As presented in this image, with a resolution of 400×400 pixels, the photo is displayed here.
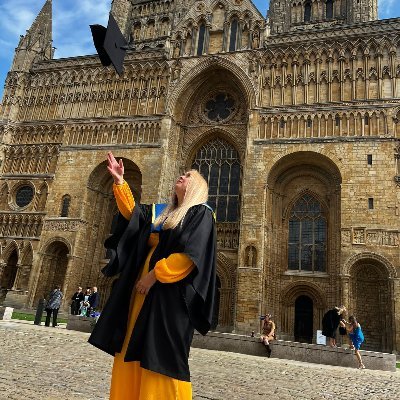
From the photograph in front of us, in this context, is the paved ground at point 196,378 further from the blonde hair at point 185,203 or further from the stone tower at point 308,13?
the stone tower at point 308,13

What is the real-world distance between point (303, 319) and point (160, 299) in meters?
20.3

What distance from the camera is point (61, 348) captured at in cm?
966

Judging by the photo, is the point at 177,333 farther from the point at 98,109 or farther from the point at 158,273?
the point at 98,109

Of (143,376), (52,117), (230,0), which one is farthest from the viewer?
(52,117)

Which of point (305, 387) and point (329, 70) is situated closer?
point (305, 387)

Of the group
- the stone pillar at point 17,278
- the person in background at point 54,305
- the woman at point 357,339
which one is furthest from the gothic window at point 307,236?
the stone pillar at point 17,278

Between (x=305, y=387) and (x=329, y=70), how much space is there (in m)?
19.9

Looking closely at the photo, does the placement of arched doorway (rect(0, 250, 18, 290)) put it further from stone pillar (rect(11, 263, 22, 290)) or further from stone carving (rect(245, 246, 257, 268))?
stone carving (rect(245, 246, 257, 268))

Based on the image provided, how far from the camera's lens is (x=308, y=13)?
3638cm

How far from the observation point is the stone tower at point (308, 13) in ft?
111

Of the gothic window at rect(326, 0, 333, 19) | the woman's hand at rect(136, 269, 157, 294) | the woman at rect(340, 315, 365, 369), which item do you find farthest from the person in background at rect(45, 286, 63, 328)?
the gothic window at rect(326, 0, 333, 19)

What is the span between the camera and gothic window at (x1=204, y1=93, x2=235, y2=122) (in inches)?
1022

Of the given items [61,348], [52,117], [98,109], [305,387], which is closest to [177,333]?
[305,387]

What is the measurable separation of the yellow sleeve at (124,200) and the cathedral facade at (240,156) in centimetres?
1757
